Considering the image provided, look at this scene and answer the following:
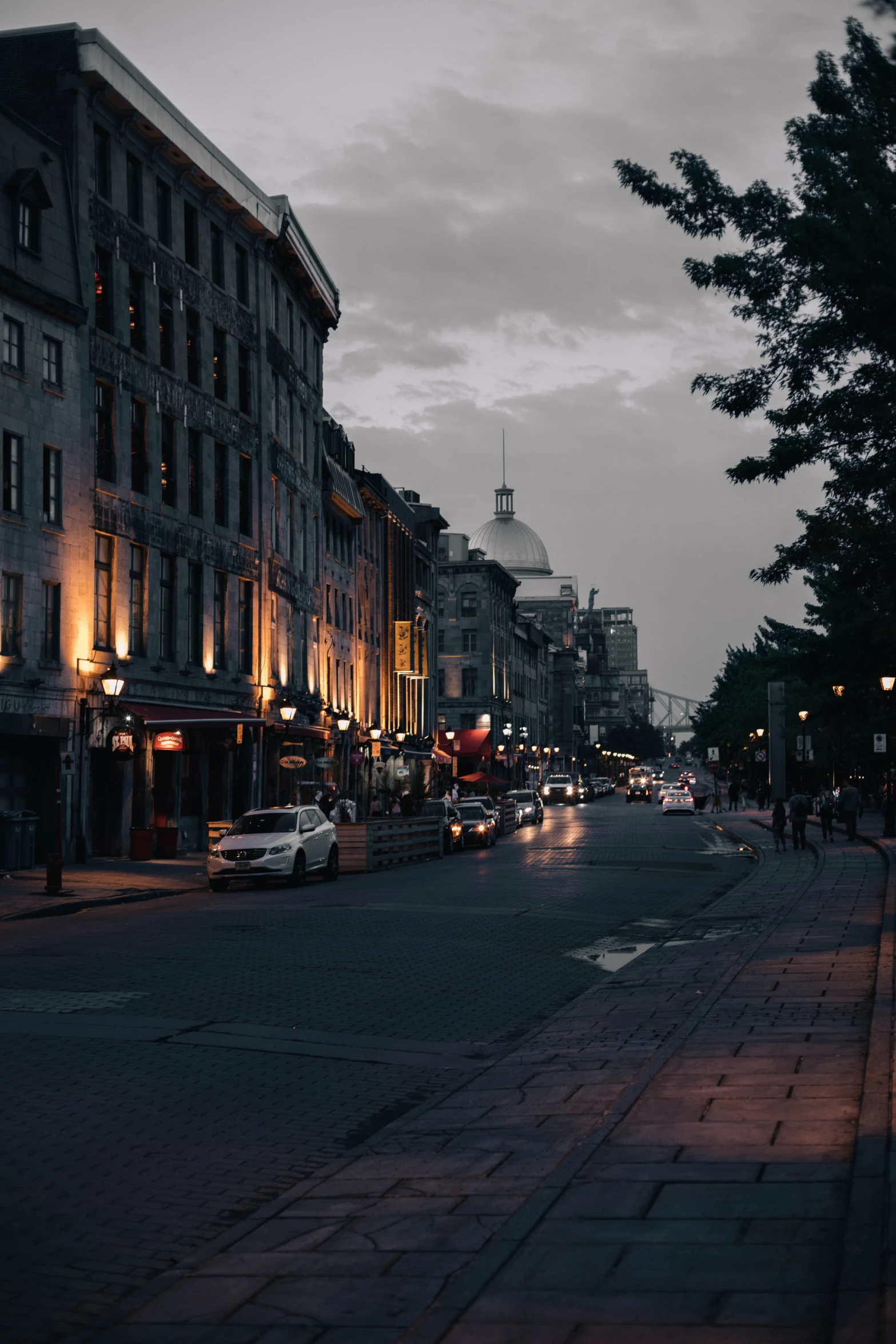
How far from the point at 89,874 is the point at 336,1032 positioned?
2135 cm

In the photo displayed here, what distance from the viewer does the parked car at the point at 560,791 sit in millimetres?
103812

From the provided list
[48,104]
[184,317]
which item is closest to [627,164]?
[48,104]

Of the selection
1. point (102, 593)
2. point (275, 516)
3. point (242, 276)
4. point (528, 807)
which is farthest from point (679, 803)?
point (102, 593)

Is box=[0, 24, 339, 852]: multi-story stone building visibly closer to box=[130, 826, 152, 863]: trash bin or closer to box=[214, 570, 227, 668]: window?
box=[214, 570, 227, 668]: window

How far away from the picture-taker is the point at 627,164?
15.8m

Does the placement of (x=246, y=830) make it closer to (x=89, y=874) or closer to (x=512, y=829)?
(x=89, y=874)

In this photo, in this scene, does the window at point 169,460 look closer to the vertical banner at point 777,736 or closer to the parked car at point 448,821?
the parked car at point 448,821

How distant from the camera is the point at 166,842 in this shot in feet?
131

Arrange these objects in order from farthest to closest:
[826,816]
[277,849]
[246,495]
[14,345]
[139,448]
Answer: [246,495], [826,816], [139,448], [14,345], [277,849]

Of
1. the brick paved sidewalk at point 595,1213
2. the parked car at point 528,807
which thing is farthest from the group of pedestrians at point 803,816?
the brick paved sidewalk at point 595,1213

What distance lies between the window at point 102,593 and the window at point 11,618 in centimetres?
371

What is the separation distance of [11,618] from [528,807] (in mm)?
38037

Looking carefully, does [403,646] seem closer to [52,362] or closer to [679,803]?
[679,803]

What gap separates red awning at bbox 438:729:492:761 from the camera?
103506 millimetres
